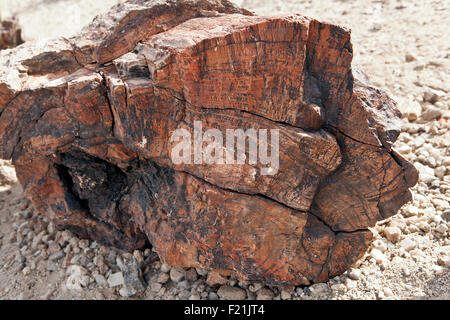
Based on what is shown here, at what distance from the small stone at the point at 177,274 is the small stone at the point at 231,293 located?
396 millimetres

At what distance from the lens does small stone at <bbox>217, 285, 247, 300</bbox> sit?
11.0 feet

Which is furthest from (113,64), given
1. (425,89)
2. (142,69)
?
(425,89)

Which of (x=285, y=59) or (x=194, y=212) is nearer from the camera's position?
(x=285, y=59)

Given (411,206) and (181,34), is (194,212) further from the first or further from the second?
(411,206)

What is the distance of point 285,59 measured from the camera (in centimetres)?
274

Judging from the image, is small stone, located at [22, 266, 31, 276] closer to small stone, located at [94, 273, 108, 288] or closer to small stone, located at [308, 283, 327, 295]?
small stone, located at [94, 273, 108, 288]

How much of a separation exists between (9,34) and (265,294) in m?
6.74

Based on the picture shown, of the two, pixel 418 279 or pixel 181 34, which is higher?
pixel 181 34

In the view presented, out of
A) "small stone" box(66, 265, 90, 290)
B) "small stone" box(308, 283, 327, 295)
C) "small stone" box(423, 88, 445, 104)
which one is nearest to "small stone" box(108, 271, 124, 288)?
"small stone" box(66, 265, 90, 290)

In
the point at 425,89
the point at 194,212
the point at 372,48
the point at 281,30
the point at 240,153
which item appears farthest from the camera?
the point at 372,48

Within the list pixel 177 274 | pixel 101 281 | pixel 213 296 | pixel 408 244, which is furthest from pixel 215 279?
pixel 408 244

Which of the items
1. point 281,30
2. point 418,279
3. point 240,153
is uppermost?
point 281,30

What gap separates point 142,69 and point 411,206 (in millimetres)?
2906

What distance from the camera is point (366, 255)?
3422 millimetres
